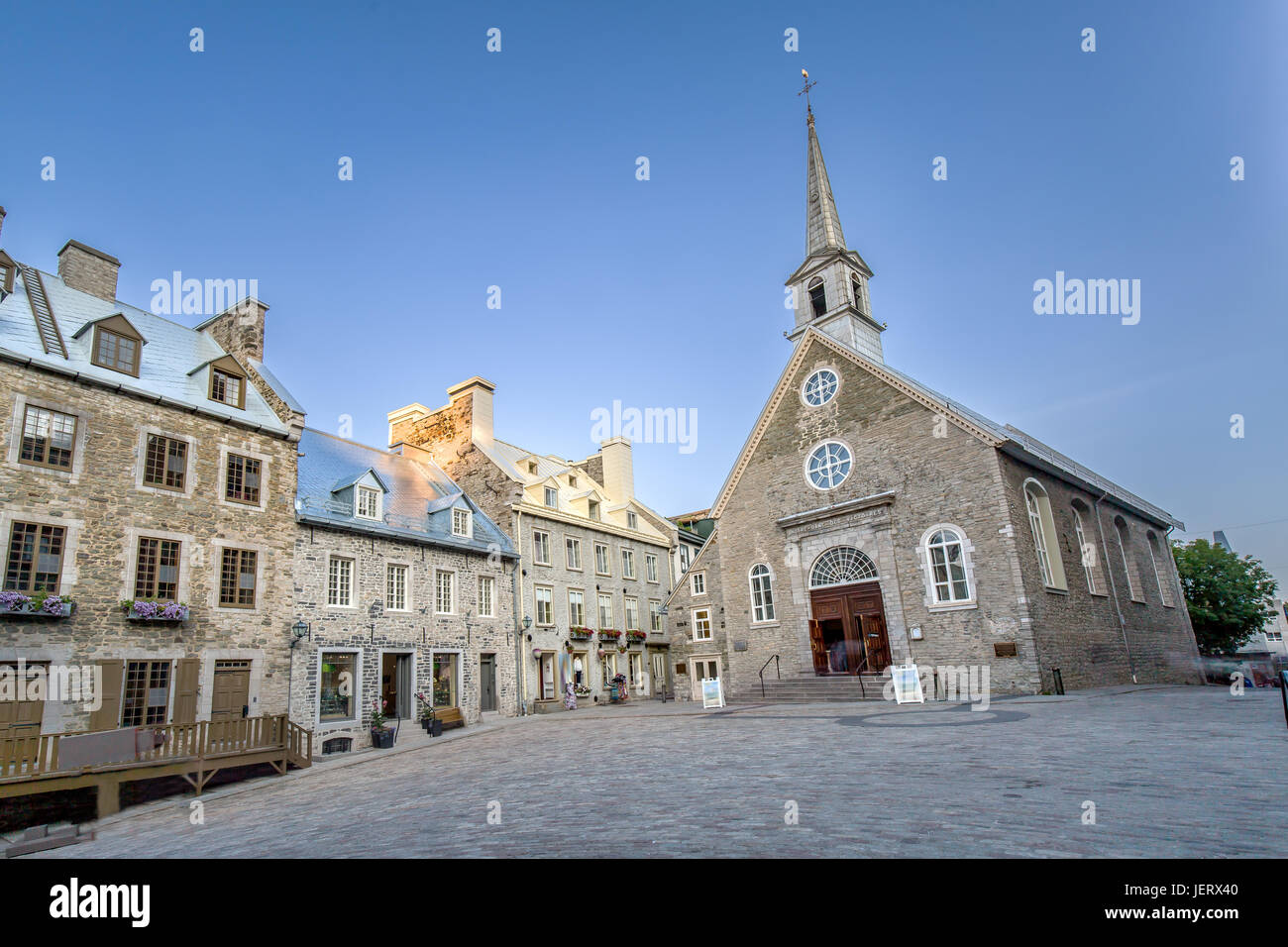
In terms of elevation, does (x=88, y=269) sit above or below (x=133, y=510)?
above

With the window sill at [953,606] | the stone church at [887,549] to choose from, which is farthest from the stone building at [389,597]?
the window sill at [953,606]

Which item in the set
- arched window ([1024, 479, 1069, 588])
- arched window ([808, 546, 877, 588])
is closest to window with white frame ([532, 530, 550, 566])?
arched window ([808, 546, 877, 588])

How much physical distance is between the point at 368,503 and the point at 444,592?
4.40 metres

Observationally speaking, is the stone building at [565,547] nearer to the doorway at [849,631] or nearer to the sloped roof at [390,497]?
the sloped roof at [390,497]

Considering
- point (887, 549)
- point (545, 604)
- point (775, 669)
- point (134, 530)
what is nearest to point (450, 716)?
point (545, 604)

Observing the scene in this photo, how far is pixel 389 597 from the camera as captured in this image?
23922mm

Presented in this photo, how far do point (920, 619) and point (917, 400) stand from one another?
7386 millimetres

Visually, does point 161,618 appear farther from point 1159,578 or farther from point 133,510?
point 1159,578

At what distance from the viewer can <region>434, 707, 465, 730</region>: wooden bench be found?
934 inches

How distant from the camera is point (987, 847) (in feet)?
16.8

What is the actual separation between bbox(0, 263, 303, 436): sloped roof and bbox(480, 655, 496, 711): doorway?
37.5 feet

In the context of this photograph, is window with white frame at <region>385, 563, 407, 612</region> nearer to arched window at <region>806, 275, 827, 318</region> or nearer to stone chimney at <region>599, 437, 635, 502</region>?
stone chimney at <region>599, 437, 635, 502</region>

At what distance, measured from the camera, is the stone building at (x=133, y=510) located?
15.8 m
